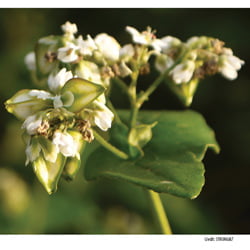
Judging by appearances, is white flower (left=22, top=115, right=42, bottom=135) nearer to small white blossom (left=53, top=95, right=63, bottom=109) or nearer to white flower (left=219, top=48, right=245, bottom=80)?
small white blossom (left=53, top=95, right=63, bottom=109)

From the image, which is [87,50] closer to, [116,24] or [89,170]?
[89,170]

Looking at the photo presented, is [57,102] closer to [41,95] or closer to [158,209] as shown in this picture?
[41,95]

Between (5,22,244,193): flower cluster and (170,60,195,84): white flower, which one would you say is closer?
(5,22,244,193): flower cluster

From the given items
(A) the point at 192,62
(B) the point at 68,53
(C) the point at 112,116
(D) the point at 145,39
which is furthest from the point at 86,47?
(A) the point at 192,62

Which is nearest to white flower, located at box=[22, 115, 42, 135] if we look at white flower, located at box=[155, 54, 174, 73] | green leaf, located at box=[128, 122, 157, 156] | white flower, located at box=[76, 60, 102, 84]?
white flower, located at box=[76, 60, 102, 84]
